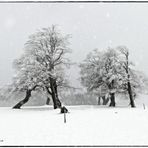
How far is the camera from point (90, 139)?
30.0ft

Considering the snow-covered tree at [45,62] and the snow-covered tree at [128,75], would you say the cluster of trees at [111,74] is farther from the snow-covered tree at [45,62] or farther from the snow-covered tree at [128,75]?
the snow-covered tree at [45,62]

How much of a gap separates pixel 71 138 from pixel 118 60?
93.3ft

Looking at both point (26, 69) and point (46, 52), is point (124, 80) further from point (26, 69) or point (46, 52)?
point (26, 69)

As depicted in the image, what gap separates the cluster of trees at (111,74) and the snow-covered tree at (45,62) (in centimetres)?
730

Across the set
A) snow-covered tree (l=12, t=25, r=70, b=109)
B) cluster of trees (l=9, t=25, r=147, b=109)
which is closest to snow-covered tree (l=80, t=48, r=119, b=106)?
cluster of trees (l=9, t=25, r=147, b=109)

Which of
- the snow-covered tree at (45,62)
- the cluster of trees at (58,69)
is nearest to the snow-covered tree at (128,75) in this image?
the cluster of trees at (58,69)

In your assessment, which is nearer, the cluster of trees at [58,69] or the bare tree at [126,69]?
the cluster of trees at [58,69]

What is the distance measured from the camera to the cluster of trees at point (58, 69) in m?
30.2

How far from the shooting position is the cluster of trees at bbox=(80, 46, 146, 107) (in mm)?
35500

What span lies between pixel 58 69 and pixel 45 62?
9.37 feet

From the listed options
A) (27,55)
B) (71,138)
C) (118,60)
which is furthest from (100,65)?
(71,138)

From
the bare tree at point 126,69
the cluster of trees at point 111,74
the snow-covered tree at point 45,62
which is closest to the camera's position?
the snow-covered tree at point 45,62

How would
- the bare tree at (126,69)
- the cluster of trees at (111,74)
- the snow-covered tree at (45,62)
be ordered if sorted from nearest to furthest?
the snow-covered tree at (45,62), the bare tree at (126,69), the cluster of trees at (111,74)

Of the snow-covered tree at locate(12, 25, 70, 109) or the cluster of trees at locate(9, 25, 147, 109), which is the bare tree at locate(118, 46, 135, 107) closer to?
the cluster of trees at locate(9, 25, 147, 109)
